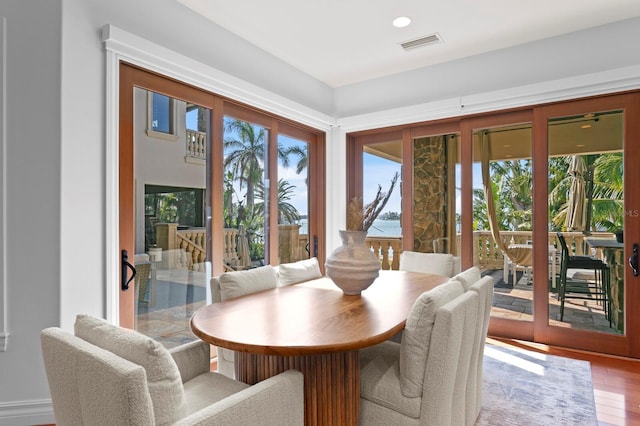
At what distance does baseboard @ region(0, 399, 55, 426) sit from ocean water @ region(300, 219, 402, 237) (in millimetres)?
2823

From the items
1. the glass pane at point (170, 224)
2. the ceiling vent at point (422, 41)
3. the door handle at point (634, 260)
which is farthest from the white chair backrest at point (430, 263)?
the ceiling vent at point (422, 41)

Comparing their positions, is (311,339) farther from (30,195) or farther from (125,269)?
(30,195)

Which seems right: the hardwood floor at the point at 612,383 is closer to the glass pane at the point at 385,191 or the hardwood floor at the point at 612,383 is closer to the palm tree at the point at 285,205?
the glass pane at the point at 385,191

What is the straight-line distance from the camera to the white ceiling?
9.48 feet

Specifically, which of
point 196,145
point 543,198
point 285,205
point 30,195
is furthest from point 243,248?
point 543,198

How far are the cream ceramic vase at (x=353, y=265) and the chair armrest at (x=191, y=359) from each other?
2.78 ft

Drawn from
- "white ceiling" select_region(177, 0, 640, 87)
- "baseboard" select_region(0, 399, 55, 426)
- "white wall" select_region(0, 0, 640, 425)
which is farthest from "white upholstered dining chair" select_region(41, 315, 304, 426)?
"white ceiling" select_region(177, 0, 640, 87)

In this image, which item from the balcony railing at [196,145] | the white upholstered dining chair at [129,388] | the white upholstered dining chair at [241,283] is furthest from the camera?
the balcony railing at [196,145]

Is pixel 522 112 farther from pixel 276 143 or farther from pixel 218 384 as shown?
pixel 218 384

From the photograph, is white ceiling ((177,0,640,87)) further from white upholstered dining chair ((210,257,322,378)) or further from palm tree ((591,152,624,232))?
white upholstered dining chair ((210,257,322,378))

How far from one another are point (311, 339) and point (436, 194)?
314 cm

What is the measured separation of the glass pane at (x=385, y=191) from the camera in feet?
14.8

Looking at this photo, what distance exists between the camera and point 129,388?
928 millimetres

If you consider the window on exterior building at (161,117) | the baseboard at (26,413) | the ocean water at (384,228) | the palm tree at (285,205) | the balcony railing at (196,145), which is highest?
the window on exterior building at (161,117)
